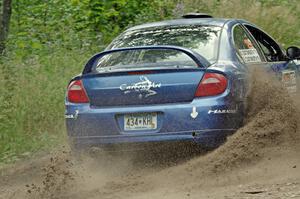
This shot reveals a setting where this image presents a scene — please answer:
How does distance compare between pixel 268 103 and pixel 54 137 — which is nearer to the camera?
pixel 268 103

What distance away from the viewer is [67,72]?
11469 millimetres

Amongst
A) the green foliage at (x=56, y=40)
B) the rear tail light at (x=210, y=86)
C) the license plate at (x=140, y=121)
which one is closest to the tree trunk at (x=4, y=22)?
the green foliage at (x=56, y=40)

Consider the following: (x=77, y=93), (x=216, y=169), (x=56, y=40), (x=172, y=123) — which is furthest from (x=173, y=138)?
(x=56, y=40)

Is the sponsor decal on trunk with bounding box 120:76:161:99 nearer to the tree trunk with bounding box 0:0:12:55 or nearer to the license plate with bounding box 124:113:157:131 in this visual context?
the license plate with bounding box 124:113:157:131

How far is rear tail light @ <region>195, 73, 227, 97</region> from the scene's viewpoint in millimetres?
6891

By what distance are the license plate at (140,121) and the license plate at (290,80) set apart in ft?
7.34

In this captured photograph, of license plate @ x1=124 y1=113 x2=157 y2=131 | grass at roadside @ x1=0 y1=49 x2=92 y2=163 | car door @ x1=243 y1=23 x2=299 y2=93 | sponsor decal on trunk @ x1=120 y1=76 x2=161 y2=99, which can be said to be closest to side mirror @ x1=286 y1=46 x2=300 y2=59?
car door @ x1=243 y1=23 x2=299 y2=93

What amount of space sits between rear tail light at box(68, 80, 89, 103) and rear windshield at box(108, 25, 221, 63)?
0.98 m

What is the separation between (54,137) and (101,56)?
9.83ft

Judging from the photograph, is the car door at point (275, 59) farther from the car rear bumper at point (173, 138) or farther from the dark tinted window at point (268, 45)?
the car rear bumper at point (173, 138)

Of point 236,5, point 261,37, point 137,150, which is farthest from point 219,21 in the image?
point 236,5

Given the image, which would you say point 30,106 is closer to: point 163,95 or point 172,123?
point 163,95

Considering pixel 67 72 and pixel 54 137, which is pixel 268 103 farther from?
pixel 67 72

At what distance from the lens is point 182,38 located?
7738mm
